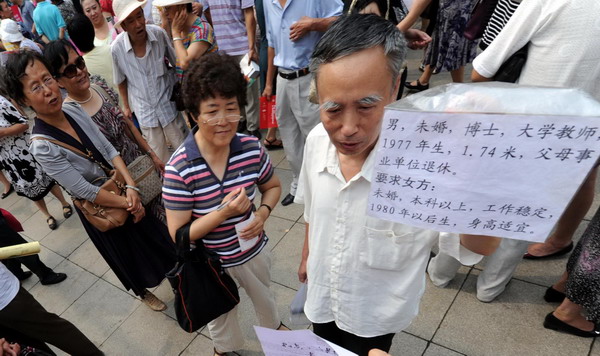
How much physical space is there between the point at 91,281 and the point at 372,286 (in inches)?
126

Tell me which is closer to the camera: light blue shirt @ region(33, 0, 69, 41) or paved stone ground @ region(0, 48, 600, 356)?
paved stone ground @ region(0, 48, 600, 356)

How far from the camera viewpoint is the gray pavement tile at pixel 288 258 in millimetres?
2973

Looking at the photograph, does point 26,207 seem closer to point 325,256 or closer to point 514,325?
point 325,256

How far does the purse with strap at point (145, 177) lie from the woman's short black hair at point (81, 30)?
138 cm

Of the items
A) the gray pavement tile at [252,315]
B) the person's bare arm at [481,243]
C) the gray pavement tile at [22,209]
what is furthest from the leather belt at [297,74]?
the gray pavement tile at [22,209]

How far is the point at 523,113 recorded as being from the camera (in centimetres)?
67

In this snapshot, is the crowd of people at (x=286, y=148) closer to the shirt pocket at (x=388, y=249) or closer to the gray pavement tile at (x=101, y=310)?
the shirt pocket at (x=388, y=249)

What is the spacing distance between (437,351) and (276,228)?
1.81 metres

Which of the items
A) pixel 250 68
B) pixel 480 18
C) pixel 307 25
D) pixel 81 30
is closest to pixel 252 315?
pixel 307 25

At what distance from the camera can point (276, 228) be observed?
351 centimetres

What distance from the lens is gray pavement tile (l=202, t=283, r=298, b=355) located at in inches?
101

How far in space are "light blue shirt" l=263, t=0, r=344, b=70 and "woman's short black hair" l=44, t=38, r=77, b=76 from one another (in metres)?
1.61

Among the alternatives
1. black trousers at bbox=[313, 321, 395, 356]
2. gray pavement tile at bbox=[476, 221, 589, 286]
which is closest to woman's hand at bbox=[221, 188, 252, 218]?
black trousers at bbox=[313, 321, 395, 356]

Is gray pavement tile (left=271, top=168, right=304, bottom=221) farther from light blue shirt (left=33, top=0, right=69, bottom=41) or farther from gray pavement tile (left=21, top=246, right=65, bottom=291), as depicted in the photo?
light blue shirt (left=33, top=0, right=69, bottom=41)
